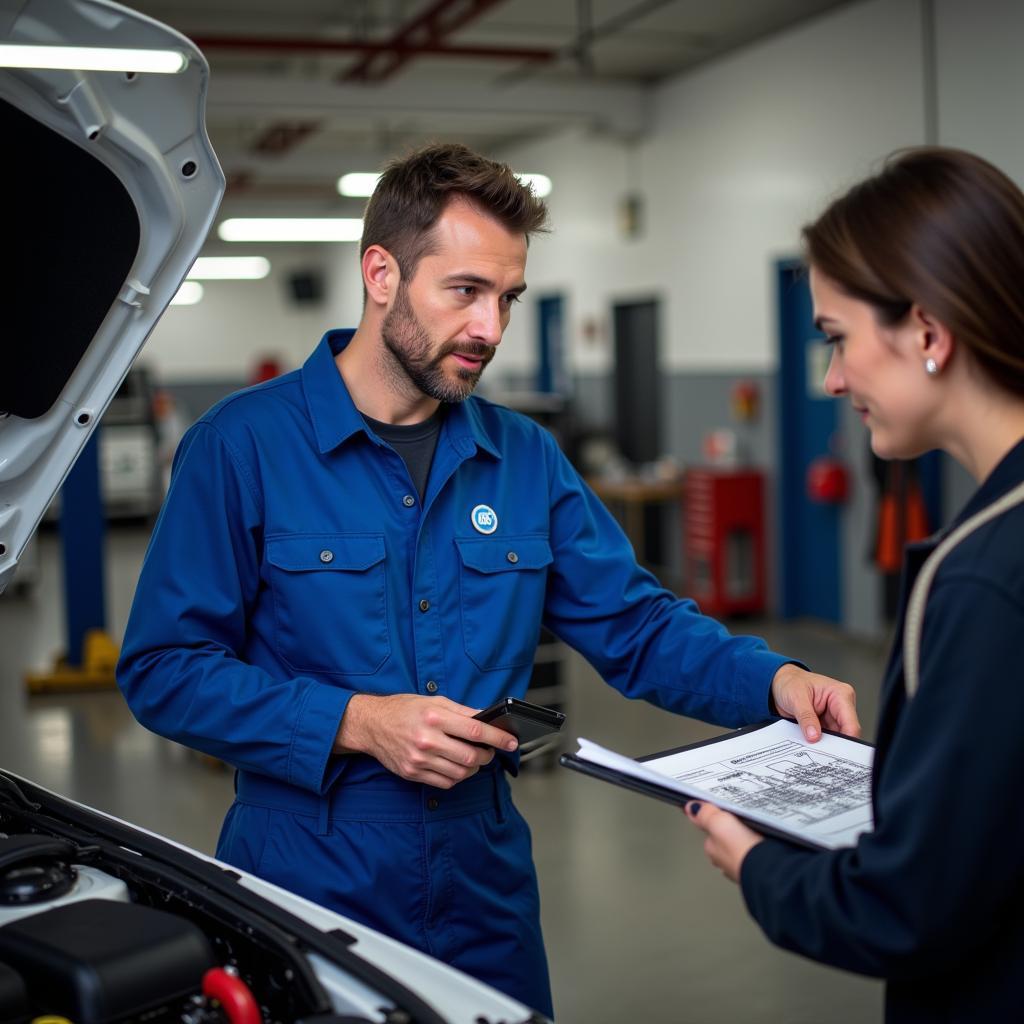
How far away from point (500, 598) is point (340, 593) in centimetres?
24

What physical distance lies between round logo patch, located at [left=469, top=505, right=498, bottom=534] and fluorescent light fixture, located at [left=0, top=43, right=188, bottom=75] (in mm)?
719

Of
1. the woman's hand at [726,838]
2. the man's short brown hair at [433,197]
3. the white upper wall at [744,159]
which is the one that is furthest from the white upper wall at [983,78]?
the woman's hand at [726,838]

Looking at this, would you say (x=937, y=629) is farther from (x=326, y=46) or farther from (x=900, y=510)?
(x=326, y=46)

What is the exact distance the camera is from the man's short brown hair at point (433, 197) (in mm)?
1750

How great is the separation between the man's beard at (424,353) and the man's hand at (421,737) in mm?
450

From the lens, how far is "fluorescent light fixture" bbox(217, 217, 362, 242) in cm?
874

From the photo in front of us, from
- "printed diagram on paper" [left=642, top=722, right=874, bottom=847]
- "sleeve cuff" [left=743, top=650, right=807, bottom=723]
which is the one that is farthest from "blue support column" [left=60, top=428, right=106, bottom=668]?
"printed diagram on paper" [left=642, top=722, right=874, bottom=847]

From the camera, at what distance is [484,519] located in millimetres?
1836

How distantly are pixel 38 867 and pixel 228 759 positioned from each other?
0.30 meters

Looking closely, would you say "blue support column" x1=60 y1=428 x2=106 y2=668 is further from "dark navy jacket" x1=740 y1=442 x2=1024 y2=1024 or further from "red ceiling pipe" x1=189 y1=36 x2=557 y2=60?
"dark navy jacket" x1=740 y1=442 x2=1024 y2=1024

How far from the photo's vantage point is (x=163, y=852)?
1484 mm

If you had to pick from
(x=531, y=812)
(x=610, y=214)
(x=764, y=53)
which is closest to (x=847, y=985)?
(x=531, y=812)

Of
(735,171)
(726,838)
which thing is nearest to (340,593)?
(726,838)

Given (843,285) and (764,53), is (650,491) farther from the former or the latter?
(843,285)
